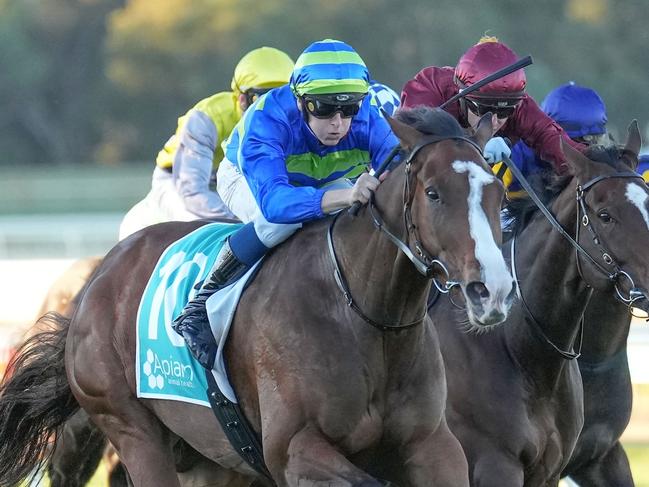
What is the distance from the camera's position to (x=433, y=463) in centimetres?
462

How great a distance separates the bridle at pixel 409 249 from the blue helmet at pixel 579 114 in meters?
2.24

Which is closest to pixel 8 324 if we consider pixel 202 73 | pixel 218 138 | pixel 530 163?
pixel 218 138

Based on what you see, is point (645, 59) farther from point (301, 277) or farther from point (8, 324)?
point (301, 277)

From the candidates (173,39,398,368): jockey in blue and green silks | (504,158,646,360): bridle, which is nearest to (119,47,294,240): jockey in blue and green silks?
(173,39,398,368): jockey in blue and green silks

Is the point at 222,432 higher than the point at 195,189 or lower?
lower

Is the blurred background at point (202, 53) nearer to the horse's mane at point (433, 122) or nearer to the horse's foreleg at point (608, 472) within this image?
the horse's foreleg at point (608, 472)

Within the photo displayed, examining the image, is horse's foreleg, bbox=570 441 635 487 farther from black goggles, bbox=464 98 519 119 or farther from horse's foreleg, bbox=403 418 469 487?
black goggles, bbox=464 98 519 119

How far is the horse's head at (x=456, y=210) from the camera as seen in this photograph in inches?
160

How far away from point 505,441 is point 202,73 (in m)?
30.4

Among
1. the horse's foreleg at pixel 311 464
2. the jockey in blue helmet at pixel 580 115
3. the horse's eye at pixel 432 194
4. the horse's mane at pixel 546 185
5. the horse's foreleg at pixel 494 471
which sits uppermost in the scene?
the jockey in blue helmet at pixel 580 115

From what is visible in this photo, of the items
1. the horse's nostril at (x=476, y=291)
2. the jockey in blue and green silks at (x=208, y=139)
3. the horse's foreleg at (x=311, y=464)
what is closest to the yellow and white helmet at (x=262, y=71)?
the jockey in blue and green silks at (x=208, y=139)

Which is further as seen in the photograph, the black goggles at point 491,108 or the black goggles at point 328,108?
the black goggles at point 491,108

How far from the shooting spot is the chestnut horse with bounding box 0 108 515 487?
4.23 metres

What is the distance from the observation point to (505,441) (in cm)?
531
